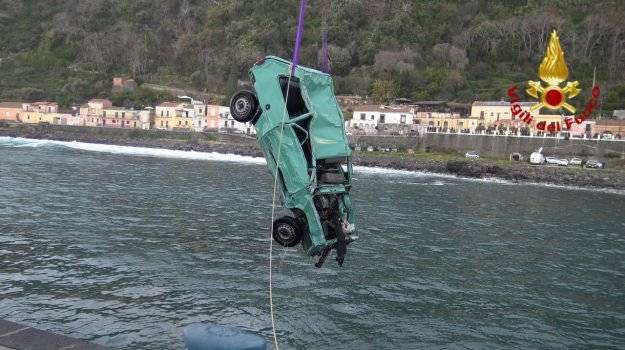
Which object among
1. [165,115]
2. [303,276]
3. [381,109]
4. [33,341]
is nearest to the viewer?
[33,341]

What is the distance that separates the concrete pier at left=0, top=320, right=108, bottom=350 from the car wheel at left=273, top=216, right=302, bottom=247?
3256mm

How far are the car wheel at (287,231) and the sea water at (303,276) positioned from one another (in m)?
2.86

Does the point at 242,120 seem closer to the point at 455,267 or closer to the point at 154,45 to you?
the point at 455,267

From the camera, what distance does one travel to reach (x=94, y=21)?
175875 millimetres

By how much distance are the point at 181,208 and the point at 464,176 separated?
1706 inches

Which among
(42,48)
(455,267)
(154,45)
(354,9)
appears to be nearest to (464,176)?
(455,267)

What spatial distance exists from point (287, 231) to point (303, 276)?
7200 millimetres

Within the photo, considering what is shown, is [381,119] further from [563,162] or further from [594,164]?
[594,164]

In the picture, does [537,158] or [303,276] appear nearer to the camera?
[303,276]

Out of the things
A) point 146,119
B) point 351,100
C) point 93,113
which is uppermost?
point 351,100

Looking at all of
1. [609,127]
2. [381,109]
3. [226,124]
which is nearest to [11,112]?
[226,124]

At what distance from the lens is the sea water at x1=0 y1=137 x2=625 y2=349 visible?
11.7 metres

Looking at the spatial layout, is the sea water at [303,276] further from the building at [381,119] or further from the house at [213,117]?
the house at [213,117]

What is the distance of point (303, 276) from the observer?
15.8 meters
